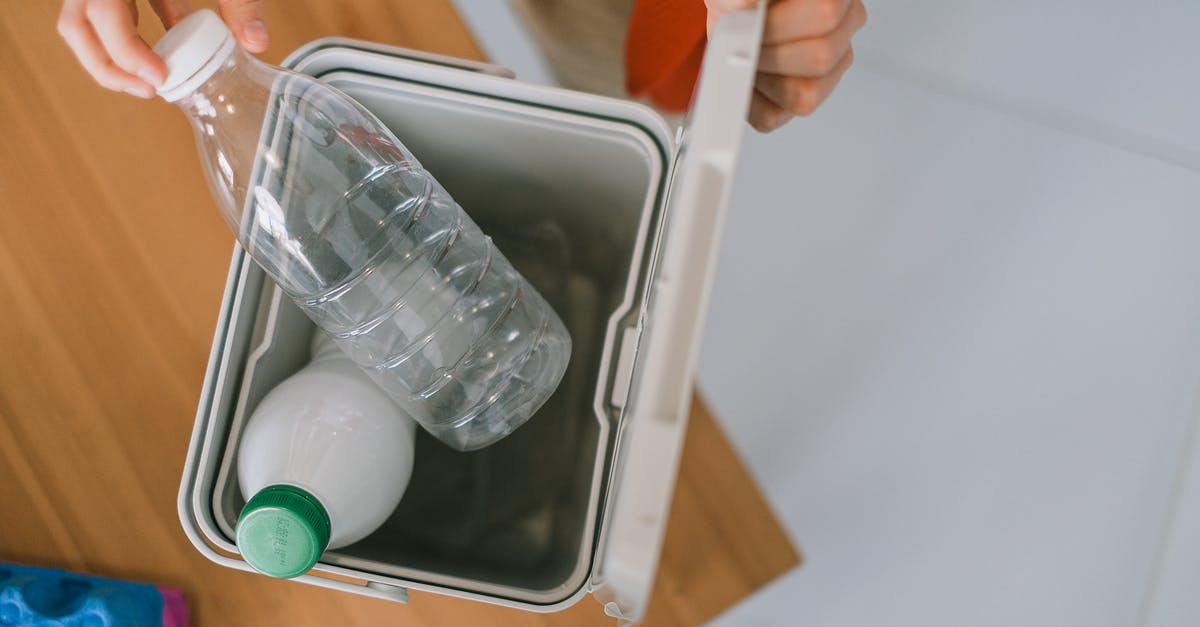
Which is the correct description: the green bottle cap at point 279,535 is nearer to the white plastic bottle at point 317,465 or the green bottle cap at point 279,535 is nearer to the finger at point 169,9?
the white plastic bottle at point 317,465

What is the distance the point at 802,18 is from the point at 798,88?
7cm

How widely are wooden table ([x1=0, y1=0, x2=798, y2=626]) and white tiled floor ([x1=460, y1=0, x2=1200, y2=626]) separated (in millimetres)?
720

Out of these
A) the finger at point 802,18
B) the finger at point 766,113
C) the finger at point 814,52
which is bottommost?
the finger at point 766,113

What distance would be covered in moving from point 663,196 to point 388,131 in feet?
0.75

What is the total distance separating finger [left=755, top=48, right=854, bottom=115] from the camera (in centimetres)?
52

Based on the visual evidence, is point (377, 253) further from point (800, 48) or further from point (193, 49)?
point (800, 48)

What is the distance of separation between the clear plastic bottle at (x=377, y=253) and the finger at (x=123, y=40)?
57mm

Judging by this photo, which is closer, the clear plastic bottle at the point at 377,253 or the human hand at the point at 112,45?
the human hand at the point at 112,45

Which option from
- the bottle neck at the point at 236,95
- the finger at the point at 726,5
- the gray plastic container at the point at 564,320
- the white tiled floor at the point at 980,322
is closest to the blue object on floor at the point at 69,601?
the gray plastic container at the point at 564,320

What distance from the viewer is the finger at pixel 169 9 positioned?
0.58 metres

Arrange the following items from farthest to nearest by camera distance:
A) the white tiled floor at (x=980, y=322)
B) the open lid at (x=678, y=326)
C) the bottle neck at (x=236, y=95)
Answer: the white tiled floor at (x=980, y=322)
the bottle neck at (x=236, y=95)
the open lid at (x=678, y=326)

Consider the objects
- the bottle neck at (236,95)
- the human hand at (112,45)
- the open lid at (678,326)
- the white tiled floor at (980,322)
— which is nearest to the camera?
the open lid at (678,326)

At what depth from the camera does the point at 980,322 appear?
1.35 meters

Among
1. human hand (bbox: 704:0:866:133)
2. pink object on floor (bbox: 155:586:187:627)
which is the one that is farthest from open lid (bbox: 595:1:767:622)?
pink object on floor (bbox: 155:586:187:627)
